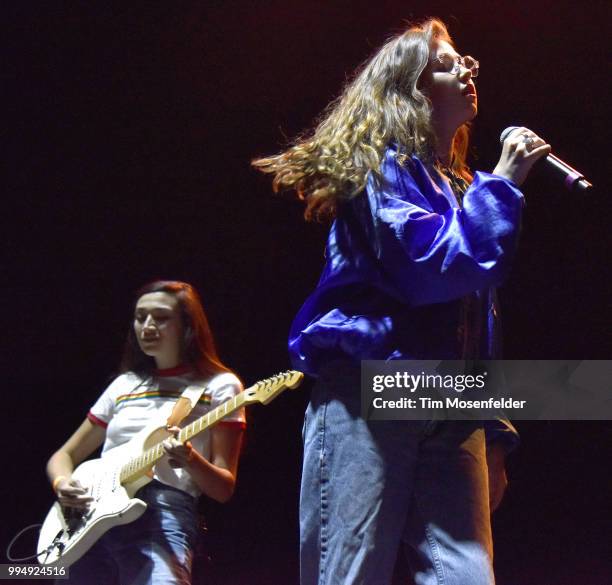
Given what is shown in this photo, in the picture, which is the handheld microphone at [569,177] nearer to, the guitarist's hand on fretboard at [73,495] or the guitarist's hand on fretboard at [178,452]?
the guitarist's hand on fretboard at [178,452]

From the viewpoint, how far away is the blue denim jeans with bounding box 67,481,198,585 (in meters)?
1.80

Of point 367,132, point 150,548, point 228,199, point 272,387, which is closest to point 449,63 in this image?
point 367,132

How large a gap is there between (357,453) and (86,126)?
7.65 feet

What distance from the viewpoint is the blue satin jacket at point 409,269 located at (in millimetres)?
986

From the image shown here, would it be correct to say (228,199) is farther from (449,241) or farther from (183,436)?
(449,241)

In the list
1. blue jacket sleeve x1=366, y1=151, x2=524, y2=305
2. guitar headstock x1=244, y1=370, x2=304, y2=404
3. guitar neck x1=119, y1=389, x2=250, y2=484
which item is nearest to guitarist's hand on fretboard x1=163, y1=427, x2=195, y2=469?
guitar neck x1=119, y1=389, x2=250, y2=484

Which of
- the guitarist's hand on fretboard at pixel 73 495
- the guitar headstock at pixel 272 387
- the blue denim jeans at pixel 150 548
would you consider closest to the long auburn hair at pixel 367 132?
the guitar headstock at pixel 272 387

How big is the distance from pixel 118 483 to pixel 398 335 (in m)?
1.16

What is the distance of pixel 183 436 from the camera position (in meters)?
1.98

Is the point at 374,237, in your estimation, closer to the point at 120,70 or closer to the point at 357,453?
the point at 357,453

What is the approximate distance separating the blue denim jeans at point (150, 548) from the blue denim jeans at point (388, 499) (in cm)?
87

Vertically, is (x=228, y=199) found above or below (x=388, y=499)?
above

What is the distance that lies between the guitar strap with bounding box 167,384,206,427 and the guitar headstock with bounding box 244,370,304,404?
0.18m

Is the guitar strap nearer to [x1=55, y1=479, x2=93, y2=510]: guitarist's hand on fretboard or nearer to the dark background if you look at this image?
[x1=55, y1=479, x2=93, y2=510]: guitarist's hand on fretboard
